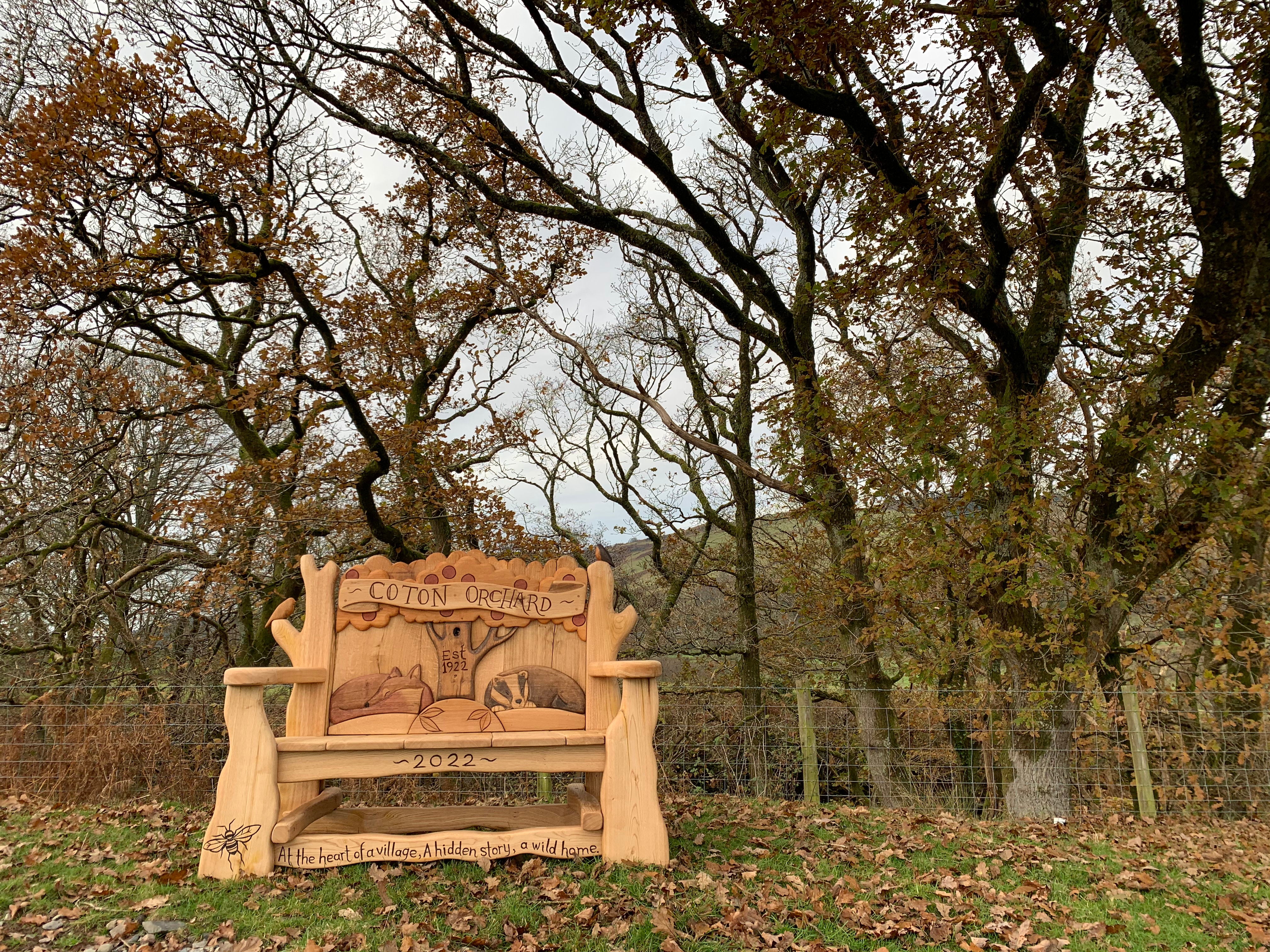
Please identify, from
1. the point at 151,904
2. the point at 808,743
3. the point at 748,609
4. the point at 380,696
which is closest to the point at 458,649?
the point at 380,696

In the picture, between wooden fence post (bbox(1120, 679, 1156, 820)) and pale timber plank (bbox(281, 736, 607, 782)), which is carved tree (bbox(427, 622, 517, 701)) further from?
wooden fence post (bbox(1120, 679, 1156, 820))

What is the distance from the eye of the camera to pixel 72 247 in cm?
717

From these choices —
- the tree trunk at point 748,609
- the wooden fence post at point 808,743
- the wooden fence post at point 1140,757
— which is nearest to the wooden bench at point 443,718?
the wooden fence post at point 808,743

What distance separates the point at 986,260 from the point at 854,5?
292 centimetres

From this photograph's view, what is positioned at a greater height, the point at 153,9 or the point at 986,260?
the point at 153,9

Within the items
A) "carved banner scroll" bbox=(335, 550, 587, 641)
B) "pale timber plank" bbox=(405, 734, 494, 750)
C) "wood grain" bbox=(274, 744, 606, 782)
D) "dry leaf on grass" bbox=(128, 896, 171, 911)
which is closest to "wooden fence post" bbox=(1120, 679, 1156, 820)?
"carved banner scroll" bbox=(335, 550, 587, 641)

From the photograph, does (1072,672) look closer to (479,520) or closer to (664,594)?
(479,520)

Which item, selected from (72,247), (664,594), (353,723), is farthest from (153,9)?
(664,594)

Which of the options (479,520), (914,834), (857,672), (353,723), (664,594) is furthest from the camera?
(664,594)

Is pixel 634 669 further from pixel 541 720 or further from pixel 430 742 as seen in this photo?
pixel 430 742

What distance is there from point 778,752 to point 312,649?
5614mm

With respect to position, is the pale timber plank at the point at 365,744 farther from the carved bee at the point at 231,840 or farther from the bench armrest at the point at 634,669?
the bench armrest at the point at 634,669

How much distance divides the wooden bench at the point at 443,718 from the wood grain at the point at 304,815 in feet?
0.04

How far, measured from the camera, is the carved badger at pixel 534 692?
431 centimetres
